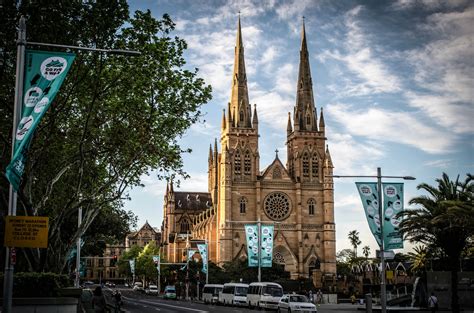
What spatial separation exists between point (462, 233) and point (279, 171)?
63.9 metres

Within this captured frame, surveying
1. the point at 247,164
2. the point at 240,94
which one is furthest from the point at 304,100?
the point at 247,164

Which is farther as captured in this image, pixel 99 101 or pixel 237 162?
pixel 237 162

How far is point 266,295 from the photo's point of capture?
40.7m

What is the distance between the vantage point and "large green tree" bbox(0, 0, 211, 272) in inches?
701

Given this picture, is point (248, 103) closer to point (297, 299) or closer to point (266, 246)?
point (266, 246)

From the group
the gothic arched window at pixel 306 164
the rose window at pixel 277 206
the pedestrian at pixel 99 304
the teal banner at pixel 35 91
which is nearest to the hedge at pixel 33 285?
the pedestrian at pixel 99 304

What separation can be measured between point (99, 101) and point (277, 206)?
7200cm

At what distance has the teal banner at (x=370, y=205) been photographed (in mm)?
26500

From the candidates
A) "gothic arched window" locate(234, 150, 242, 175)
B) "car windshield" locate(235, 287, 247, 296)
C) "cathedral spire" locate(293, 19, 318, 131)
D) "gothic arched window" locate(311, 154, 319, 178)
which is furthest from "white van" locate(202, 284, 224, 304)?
"cathedral spire" locate(293, 19, 318, 131)

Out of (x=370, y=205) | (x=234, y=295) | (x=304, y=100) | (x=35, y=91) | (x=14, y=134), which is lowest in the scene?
(x=234, y=295)

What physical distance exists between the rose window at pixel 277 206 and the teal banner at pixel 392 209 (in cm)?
6465

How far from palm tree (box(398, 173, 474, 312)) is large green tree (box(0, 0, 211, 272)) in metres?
13.1

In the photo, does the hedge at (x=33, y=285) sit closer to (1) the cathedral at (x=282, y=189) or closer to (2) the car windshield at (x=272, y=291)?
(2) the car windshield at (x=272, y=291)

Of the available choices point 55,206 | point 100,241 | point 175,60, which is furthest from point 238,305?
point 175,60
